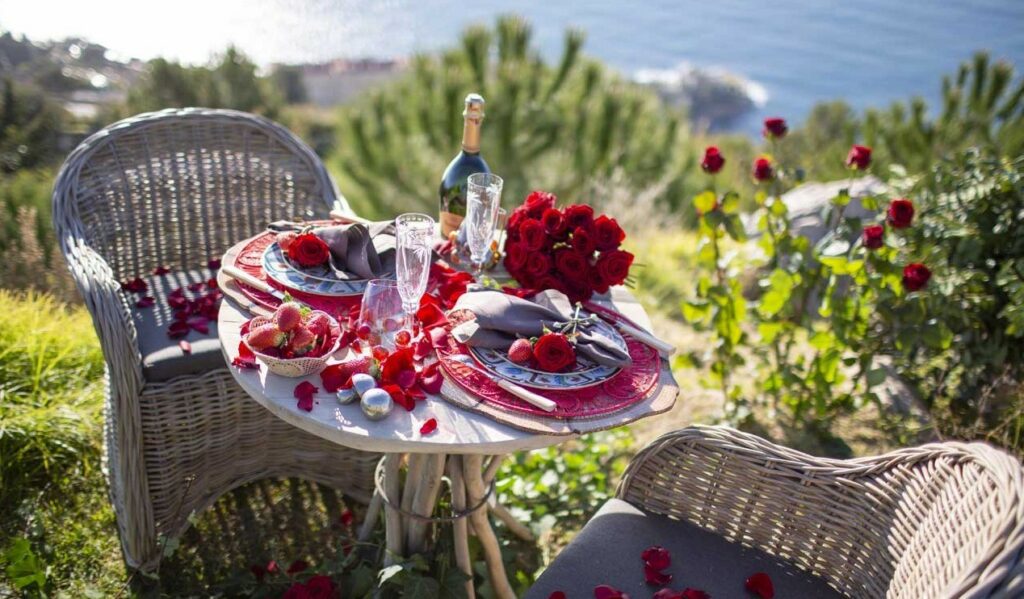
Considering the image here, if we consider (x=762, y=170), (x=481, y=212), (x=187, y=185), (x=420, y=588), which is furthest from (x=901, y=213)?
(x=187, y=185)

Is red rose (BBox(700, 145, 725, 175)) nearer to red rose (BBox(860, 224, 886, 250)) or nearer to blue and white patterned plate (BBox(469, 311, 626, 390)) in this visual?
red rose (BBox(860, 224, 886, 250))

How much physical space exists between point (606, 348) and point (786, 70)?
26801mm

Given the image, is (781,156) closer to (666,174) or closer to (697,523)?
(697,523)

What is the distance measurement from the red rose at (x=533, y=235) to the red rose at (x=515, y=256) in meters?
0.01

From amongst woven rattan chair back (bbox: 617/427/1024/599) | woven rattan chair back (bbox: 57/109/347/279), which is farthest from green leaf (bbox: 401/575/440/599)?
woven rattan chair back (bbox: 57/109/347/279)

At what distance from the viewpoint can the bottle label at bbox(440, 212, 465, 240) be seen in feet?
5.48

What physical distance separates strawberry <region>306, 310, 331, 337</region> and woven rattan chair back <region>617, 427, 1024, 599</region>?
637 millimetres

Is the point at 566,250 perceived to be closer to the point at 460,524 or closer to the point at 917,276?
the point at 460,524

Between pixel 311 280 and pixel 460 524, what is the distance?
23.6 inches

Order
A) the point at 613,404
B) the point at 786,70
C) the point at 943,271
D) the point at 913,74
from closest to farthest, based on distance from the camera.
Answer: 1. the point at 613,404
2. the point at 943,271
3. the point at 913,74
4. the point at 786,70

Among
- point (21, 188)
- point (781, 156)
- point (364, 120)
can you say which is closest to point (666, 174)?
point (364, 120)

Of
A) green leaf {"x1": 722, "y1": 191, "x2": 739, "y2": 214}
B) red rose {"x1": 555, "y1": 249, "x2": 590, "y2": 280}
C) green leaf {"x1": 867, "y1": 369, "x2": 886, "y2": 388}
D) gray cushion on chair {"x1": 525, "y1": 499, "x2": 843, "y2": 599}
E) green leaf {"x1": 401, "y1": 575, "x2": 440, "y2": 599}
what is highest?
red rose {"x1": 555, "y1": 249, "x2": 590, "y2": 280}

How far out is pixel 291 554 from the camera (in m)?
1.84

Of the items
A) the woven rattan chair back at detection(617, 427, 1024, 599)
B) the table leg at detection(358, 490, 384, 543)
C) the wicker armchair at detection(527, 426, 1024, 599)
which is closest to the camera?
the woven rattan chair back at detection(617, 427, 1024, 599)
